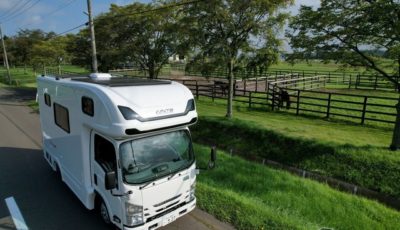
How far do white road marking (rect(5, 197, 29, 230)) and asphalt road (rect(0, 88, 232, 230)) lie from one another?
7 cm

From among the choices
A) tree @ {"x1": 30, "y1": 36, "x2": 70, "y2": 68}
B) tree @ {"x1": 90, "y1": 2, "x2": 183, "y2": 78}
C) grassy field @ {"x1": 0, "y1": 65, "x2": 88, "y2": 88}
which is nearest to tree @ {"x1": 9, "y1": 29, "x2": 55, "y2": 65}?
grassy field @ {"x1": 0, "y1": 65, "x2": 88, "y2": 88}

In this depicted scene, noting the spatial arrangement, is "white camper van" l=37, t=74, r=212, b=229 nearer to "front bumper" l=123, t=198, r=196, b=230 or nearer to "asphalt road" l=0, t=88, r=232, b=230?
"front bumper" l=123, t=198, r=196, b=230

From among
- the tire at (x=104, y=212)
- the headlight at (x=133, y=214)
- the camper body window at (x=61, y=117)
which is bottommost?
the tire at (x=104, y=212)

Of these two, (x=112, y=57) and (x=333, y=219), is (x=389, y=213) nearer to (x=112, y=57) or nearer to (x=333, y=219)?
(x=333, y=219)

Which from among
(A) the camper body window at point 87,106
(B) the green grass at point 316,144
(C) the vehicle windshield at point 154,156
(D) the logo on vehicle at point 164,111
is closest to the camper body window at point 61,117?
(A) the camper body window at point 87,106

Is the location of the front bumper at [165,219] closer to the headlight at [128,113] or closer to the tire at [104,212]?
the tire at [104,212]

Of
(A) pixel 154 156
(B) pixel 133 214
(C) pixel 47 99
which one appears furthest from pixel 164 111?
(C) pixel 47 99

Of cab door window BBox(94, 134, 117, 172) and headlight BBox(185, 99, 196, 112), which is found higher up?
headlight BBox(185, 99, 196, 112)

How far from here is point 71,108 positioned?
5.68 metres

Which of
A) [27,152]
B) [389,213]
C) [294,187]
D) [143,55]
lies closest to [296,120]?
[294,187]

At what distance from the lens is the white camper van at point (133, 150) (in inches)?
175

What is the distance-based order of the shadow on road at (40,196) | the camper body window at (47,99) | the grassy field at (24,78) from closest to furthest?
the shadow on road at (40,196), the camper body window at (47,99), the grassy field at (24,78)

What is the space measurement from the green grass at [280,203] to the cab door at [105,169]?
6.63ft

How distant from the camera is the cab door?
461cm
